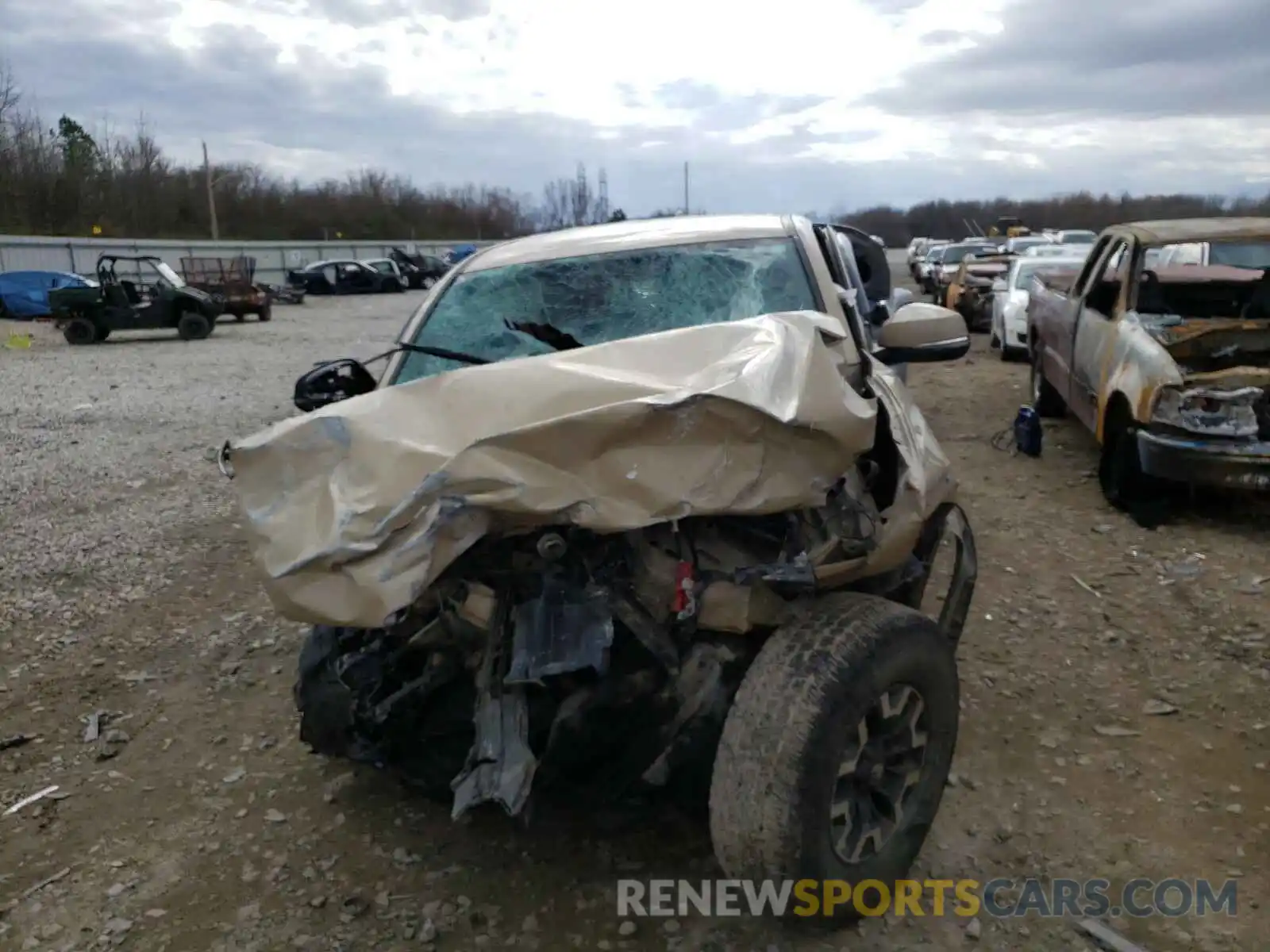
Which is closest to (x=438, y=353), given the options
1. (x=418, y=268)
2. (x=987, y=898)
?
(x=987, y=898)

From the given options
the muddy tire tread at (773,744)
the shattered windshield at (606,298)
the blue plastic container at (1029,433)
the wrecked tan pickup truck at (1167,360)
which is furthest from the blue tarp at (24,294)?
the muddy tire tread at (773,744)

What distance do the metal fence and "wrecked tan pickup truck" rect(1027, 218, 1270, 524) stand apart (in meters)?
26.5

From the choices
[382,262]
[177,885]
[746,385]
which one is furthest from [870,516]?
[382,262]

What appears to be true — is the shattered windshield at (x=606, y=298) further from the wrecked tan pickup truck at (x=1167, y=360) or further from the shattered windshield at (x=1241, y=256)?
the shattered windshield at (x=1241, y=256)

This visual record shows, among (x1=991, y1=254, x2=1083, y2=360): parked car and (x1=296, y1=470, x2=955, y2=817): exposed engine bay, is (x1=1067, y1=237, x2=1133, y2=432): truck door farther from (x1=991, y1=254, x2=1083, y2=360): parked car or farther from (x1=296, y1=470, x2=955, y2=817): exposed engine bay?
(x1=991, y1=254, x2=1083, y2=360): parked car

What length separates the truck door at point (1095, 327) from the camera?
6727 mm

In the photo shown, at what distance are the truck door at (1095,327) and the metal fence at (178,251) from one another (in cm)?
2638

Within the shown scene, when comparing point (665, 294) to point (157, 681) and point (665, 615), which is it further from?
point (157, 681)

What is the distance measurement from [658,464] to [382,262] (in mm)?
37495

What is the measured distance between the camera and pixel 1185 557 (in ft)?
17.4

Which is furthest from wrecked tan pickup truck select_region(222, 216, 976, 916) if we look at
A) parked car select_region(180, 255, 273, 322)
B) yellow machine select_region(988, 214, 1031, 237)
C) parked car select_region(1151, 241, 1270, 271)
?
yellow machine select_region(988, 214, 1031, 237)

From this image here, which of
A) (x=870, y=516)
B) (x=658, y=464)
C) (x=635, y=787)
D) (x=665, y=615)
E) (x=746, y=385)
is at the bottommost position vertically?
(x=635, y=787)

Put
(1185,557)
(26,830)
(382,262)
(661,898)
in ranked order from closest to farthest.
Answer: (661,898)
(26,830)
(1185,557)
(382,262)

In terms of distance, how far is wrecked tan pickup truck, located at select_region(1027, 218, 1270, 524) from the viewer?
18.1 feet
